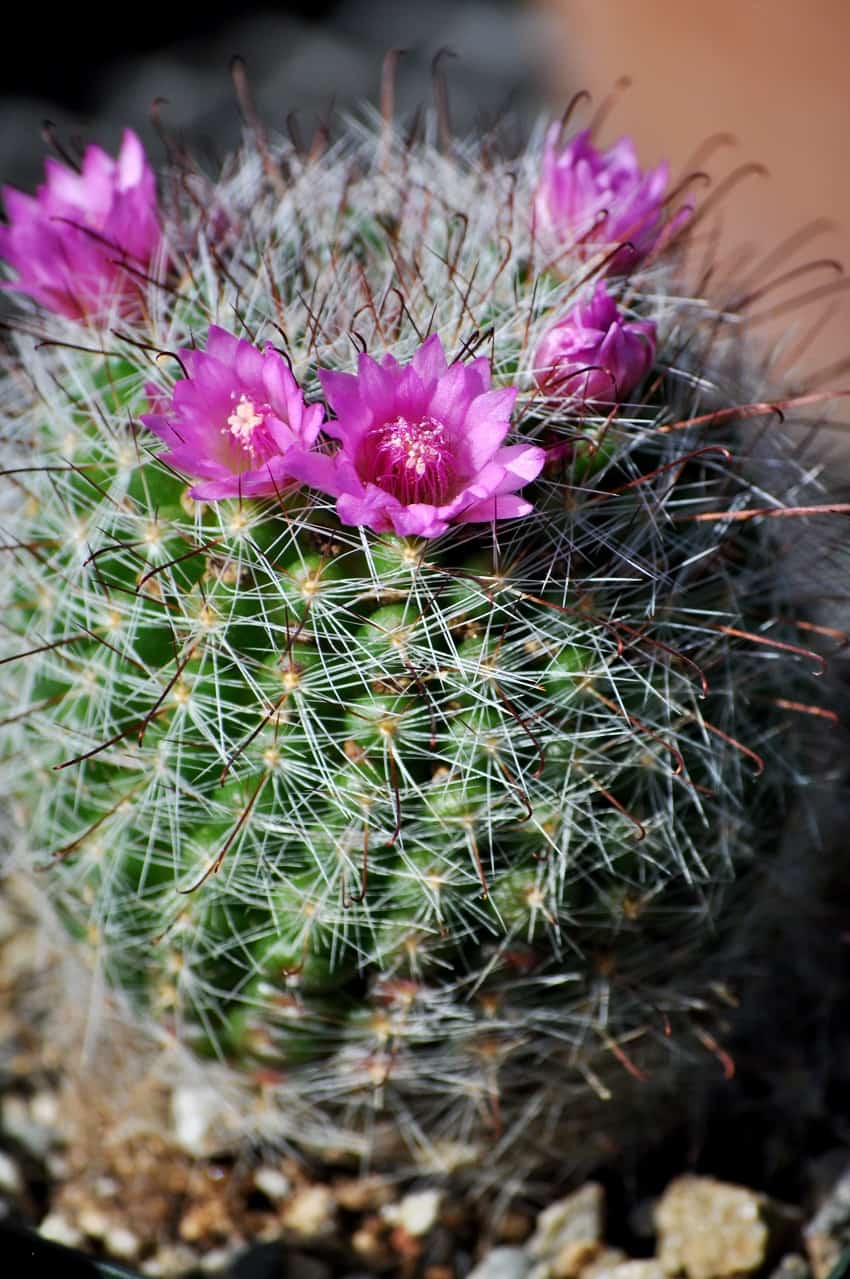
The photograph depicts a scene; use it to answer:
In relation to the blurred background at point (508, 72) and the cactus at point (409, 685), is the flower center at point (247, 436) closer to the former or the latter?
the cactus at point (409, 685)

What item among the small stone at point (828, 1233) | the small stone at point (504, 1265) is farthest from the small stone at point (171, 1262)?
the small stone at point (828, 1233)

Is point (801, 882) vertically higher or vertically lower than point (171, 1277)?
higher

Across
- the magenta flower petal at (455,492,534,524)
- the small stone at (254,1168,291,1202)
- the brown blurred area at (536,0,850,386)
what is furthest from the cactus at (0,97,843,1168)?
the brown blurred area at (536,0,850,386)

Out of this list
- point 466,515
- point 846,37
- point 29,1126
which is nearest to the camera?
point 466,515

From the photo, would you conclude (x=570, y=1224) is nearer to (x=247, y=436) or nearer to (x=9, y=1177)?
(x=9, y=1177)

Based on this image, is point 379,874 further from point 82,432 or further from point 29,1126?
point 29,1126

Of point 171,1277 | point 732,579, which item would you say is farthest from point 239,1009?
point 732,579

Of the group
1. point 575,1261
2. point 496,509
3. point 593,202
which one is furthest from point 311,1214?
point 593,202
